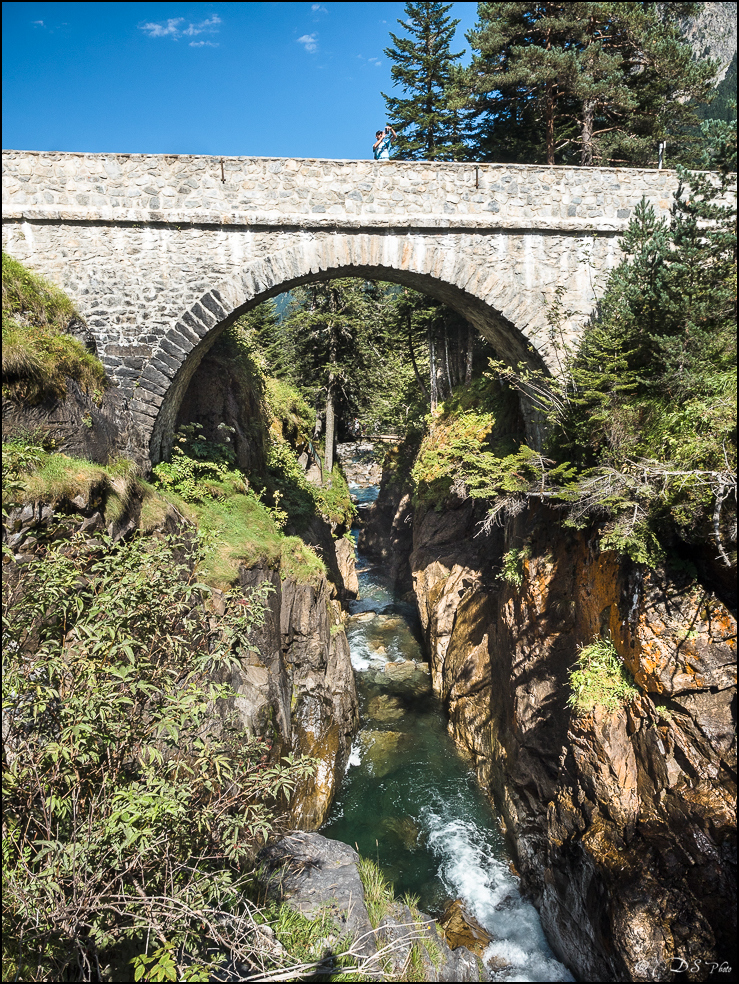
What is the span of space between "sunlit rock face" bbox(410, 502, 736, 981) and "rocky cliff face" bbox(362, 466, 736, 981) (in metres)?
0.02

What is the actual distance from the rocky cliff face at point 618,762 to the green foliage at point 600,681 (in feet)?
0.40

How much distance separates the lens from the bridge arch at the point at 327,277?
9.10m

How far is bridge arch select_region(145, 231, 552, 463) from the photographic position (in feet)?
29.9

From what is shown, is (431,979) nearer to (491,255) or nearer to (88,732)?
(88,732)

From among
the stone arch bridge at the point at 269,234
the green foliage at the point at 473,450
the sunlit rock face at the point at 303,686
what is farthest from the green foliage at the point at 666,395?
the sunlit rock face at the point at 303,686

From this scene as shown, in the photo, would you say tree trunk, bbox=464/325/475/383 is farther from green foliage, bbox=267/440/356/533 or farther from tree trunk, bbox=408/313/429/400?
green foliage, bbox=267/440/356/533

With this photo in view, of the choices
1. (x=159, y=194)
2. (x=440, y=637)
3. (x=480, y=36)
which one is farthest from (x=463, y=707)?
(x=480, y=36)

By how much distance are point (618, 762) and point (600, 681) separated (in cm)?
96

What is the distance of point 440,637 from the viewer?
514 inches

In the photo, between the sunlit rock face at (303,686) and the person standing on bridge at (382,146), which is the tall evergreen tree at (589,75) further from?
the sunlit rock face at (303,686)

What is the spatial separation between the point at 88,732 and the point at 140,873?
43.9 inches

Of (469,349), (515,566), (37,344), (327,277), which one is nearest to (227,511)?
(37,344)

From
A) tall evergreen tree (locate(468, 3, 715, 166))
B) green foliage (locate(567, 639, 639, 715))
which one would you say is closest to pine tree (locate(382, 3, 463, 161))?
tall evergreen tree (locate(468, 3, 715, 166))

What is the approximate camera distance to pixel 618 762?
655 centimetres
